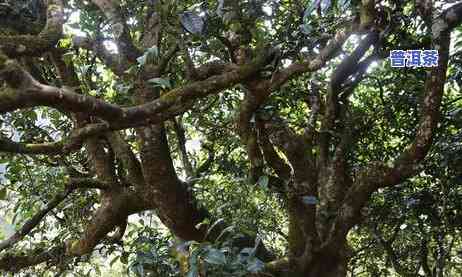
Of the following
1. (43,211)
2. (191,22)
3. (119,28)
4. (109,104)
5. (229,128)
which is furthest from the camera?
(229,128)

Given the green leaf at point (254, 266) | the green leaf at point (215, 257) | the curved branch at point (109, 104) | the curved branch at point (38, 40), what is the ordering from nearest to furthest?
Answer: the curved branch at point (109, 104) → the curved branch at point (38, 40) → the green leaf at point (215, 257) → the green leaf at point (254, 266)

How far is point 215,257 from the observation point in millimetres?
2105

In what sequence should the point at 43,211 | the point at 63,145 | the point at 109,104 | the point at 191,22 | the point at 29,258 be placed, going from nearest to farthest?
the point at 109,104, the point at 191,22, the point at 63,145, the point at 43,211, the point at 29,258

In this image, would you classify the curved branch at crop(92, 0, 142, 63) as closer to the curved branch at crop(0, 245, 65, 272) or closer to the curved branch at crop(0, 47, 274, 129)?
the curved branch at crop(0, 47, 274, 129)

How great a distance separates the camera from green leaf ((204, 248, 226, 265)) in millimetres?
2084

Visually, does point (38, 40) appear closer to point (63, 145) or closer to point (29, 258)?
point (63, 145)

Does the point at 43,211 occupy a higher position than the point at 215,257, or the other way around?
the point at 43,211

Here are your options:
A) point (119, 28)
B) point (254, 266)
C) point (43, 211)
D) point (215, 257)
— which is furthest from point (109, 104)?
point (43, 211)

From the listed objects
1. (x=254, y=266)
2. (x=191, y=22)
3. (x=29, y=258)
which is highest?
(x=191, y=22)

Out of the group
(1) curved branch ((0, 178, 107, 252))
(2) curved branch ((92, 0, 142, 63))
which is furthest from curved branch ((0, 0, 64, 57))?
(1) curved branch ((0, 178, 107, 252))

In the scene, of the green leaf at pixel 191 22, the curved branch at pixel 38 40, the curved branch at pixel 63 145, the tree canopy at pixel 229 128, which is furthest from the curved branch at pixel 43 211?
the green leaf at pixel 191 22

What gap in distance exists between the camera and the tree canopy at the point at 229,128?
2154 mm

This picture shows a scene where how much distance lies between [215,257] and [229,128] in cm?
Result: 185

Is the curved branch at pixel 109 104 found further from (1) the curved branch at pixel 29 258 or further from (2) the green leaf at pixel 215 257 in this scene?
(1) the curved branch at pixel 29 258
